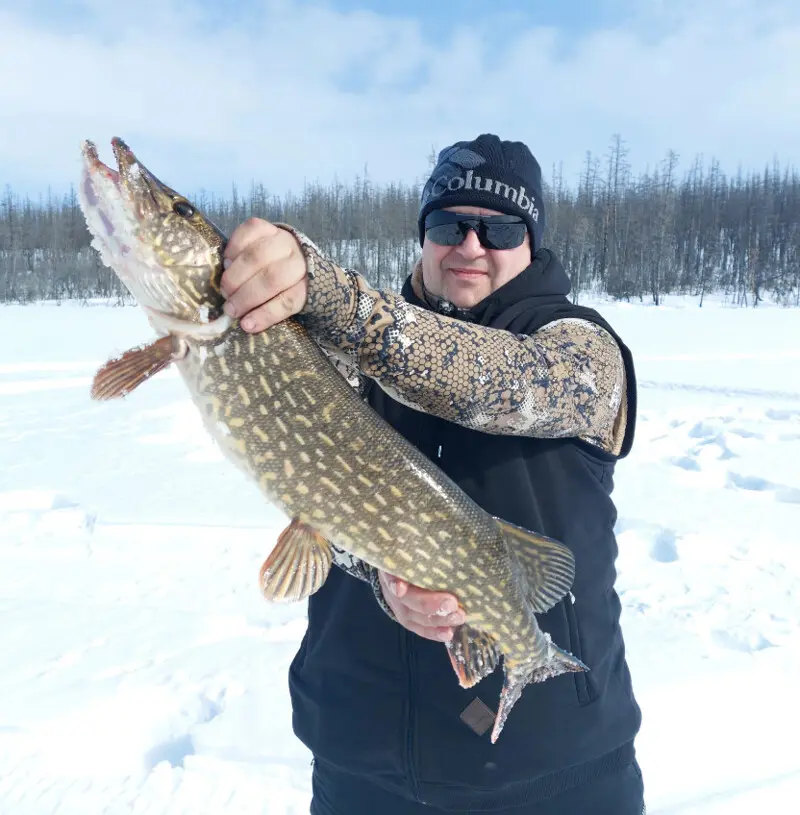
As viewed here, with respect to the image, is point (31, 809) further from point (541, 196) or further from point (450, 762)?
point (541, 196)

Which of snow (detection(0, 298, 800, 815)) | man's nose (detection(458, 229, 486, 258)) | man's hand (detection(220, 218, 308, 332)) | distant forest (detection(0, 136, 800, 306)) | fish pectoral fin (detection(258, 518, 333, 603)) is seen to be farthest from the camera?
distant forest (detection(0, 136, 800, 306))

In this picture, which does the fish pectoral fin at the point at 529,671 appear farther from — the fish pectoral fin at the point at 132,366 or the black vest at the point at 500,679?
the fish pectoral fin at the point at 132,366

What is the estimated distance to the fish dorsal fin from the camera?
5.44ft

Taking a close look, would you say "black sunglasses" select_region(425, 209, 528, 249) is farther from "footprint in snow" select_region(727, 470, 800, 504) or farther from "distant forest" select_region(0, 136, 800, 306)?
"distant forest" select_region(0, 136, 800, 306)

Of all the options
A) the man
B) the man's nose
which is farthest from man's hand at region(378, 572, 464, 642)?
the man's nose

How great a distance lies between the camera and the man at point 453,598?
143cm

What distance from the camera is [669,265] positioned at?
44969 millimetres

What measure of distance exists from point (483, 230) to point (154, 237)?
1.06 m

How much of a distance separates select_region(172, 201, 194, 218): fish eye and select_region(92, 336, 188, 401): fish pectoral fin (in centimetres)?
30

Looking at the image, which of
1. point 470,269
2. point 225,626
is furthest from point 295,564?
point 225,626

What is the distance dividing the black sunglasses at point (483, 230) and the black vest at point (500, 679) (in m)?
0.33

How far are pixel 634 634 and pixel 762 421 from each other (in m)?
5.52

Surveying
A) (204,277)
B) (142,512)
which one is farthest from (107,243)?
(142,512)

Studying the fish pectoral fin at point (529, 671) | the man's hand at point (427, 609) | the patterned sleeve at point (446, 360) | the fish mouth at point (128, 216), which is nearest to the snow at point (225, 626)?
the fish mouth at point (128, 216)
